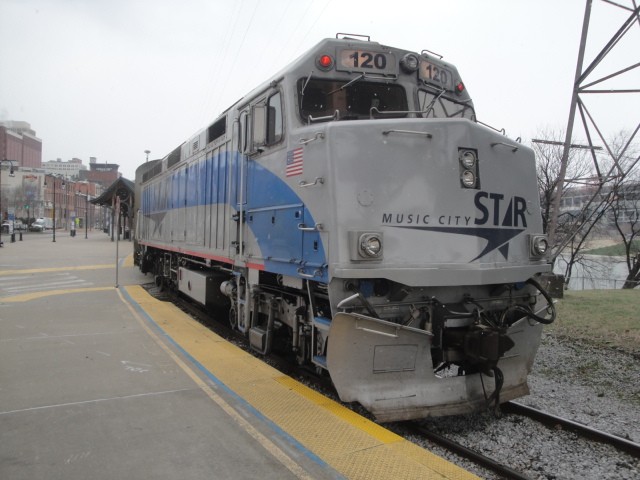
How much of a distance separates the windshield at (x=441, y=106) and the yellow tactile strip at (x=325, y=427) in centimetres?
328

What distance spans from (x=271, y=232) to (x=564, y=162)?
6.48 meters

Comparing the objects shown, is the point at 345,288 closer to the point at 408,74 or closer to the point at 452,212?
the point at 452,212

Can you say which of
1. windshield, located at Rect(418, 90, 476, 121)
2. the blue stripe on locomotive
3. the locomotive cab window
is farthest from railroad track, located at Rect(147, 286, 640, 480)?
windshield, located at Rect(418, 90, 476, 121)

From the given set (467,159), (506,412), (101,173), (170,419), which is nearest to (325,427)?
(170,419)

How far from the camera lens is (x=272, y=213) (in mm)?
5656

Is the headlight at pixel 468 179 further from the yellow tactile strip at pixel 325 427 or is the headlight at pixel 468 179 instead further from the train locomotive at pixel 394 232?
the yellow tactile strip at pixel 325 427

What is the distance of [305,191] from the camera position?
4.79 metres

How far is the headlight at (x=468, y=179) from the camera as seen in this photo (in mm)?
4555

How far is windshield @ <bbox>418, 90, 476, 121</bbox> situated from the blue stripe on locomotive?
1.84m

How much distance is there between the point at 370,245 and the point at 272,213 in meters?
1.85

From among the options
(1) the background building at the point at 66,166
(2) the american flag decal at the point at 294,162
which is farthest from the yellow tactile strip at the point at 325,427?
(1) the background building at the point at 66,166

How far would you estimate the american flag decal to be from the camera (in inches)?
192

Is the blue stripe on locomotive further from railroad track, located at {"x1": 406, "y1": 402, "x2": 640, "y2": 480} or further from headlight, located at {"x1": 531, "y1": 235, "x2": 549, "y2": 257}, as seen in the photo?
headlight, located at {"x1": 531, "y1": 235, "x2": 549, "y2": 257}

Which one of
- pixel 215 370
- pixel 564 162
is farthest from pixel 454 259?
pixel 564 162
